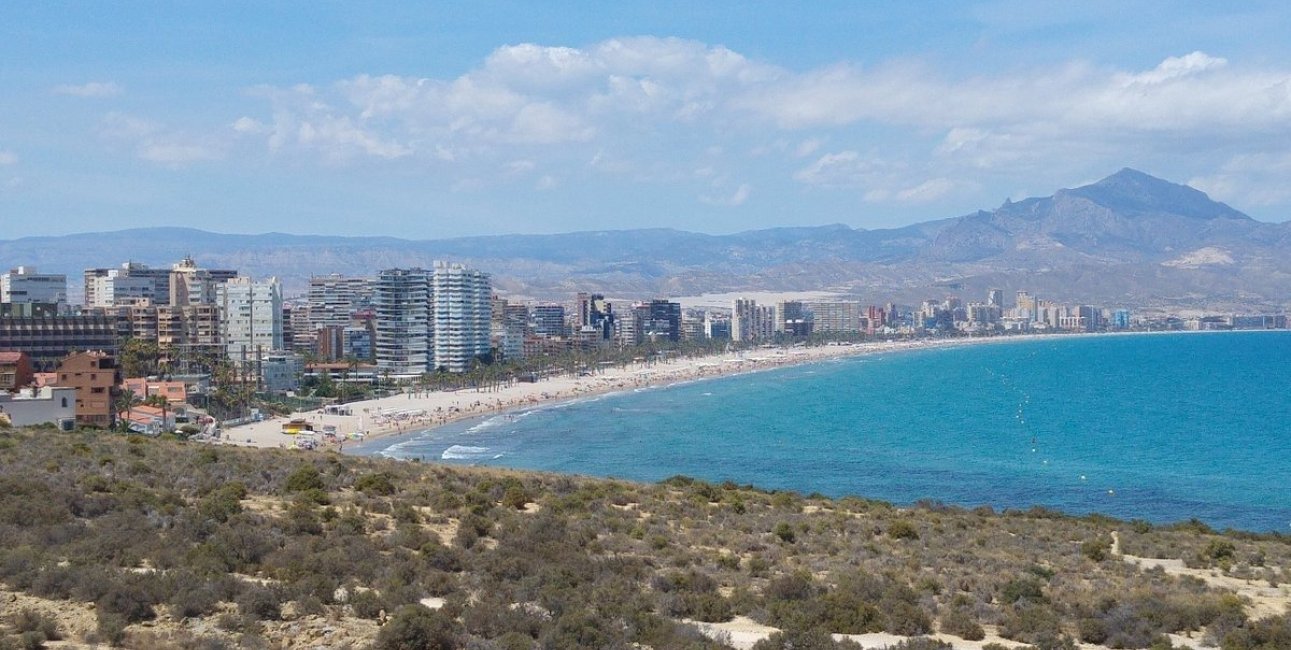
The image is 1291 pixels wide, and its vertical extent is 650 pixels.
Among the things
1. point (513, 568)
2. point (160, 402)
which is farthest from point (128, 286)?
point (513, 568)

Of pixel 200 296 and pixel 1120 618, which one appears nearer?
pixel 1120 618

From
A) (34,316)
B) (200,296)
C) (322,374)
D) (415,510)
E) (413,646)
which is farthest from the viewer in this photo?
(200,296)

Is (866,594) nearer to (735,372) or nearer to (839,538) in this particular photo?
(839,538)

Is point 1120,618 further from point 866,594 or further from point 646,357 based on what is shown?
point 646,357

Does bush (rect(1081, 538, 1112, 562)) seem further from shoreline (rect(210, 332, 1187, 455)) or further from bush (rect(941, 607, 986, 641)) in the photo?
shoreline (rect(210, 332, 1187, 455))

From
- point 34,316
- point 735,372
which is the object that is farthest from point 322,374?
point 735,372

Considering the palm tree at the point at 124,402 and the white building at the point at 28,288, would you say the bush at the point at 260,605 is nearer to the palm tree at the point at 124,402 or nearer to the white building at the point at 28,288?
the palm tree at the point at 124,402

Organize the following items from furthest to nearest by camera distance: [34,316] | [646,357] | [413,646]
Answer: [646,357] < [34,316] < [413,646]
